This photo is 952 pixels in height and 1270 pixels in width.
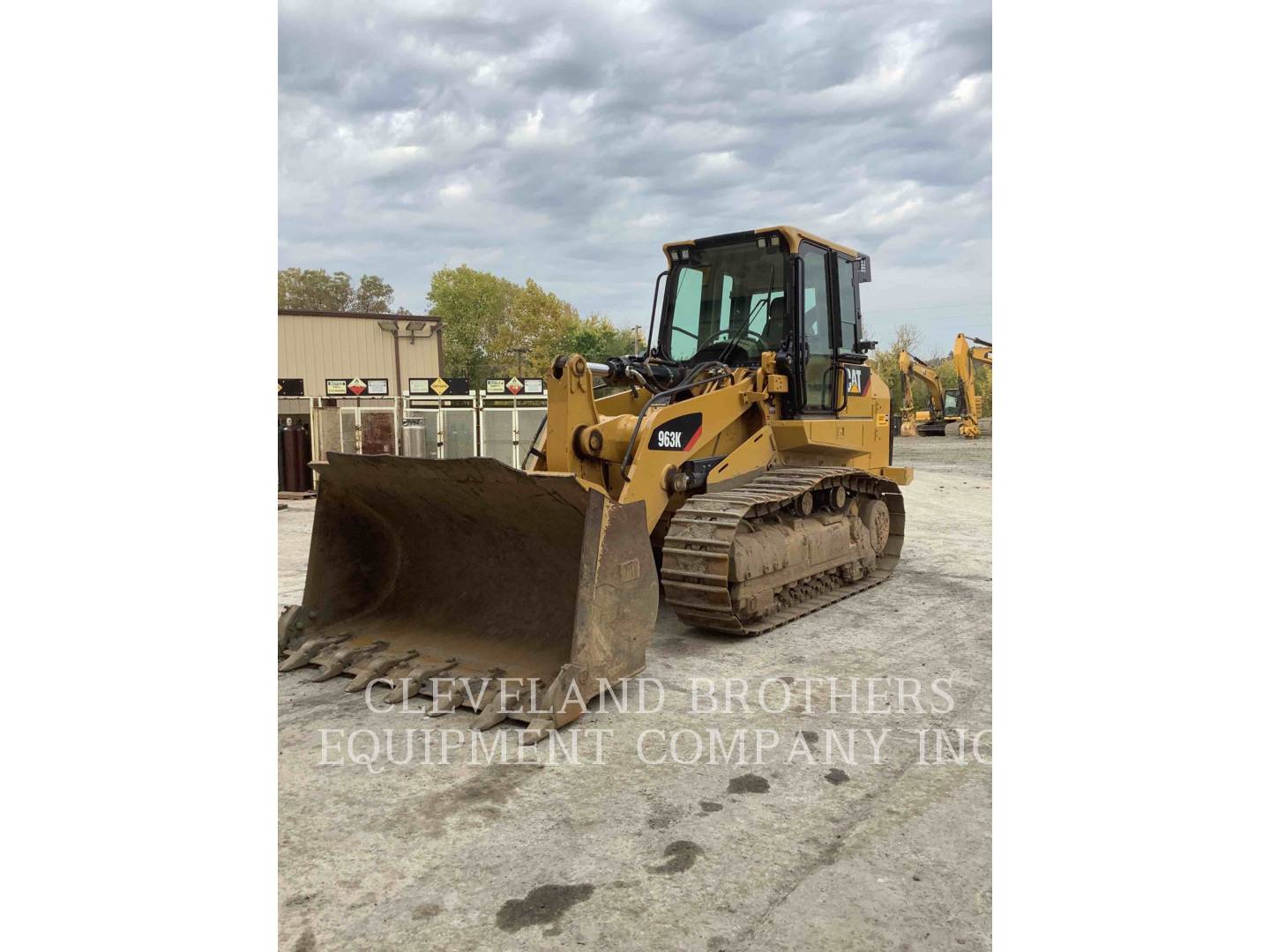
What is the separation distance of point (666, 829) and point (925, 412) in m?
29.6

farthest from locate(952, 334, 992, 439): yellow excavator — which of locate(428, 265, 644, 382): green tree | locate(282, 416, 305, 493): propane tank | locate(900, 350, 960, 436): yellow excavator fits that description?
locate(282, 416, 305, 493): propane tank

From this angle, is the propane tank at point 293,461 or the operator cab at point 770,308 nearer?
the operator cab at point 770,308

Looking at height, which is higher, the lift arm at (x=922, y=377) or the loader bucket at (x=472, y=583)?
the lift arm at (x=922, y=377)

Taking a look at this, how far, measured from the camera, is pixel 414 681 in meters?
4.25

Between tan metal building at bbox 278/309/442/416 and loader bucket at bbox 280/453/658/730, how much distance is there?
2050 centimetres

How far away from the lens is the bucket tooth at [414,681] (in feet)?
13.7

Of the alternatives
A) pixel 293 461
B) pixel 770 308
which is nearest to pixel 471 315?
pixel 293 461

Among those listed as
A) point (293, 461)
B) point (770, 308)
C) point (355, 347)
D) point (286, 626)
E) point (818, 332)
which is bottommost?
point (286, 626)

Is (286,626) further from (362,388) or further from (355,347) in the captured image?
(355,347)

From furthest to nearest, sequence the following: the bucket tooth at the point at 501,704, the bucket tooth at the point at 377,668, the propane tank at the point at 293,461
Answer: the propane tank at the point at 293,461 < the bucket tooth at the point at 377,668 < the bucket tooth at the point at 501,704

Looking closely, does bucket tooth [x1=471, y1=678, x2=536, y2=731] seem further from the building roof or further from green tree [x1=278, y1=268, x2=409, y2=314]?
green tree [x1=278, y1=268, x2=409, y2=314]

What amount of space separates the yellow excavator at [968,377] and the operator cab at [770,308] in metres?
20.0

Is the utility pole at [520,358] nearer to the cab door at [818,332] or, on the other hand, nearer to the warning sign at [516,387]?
the warning sign at [516,387]

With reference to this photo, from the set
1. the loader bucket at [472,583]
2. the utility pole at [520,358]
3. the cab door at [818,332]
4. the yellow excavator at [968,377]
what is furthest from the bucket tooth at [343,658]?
the utility pole at [520,358]
